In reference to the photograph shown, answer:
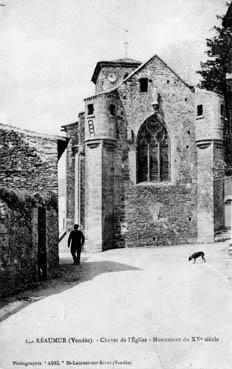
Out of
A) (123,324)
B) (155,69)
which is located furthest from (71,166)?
(123,324)

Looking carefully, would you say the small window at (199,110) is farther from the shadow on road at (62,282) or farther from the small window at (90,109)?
the shadow on road at (62,282)

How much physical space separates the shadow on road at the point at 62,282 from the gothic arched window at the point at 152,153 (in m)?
6.55

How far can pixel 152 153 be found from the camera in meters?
21.6

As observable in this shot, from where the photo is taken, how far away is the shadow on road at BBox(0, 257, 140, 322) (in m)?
8.32

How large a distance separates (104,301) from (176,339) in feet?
6.98

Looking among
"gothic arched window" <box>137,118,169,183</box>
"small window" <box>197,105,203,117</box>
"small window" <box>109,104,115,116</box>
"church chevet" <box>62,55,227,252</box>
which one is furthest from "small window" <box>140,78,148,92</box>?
"small window" <box>197,105,203,117</box>

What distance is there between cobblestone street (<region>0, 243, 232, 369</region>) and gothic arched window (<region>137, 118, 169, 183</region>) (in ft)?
34.8

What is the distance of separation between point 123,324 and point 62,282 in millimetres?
3858

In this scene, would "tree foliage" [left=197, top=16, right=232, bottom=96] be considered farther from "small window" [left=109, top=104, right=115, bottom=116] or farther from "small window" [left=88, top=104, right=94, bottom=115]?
"small window" [left=88, top=104, right=94, bottom=115]

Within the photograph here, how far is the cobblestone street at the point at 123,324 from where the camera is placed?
21.3ft

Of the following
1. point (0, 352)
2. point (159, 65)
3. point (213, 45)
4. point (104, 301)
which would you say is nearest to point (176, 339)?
point (104, 301)

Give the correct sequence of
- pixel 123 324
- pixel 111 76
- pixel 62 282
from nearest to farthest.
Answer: pixel 123 324 < pixel 62 282 < pixel 111 76

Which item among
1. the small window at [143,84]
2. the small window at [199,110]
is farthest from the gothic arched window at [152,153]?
the small window at [199,110]

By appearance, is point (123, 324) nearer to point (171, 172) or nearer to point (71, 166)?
point (171, 172)
